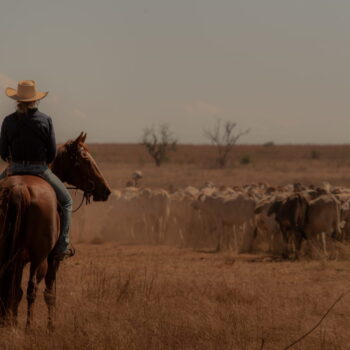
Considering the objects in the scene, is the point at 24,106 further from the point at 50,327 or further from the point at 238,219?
the point at 238,219

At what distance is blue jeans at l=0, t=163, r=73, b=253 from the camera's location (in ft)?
28.6

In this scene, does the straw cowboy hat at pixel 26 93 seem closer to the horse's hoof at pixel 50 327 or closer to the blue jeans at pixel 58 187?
the blue jeans at pixel 58 187

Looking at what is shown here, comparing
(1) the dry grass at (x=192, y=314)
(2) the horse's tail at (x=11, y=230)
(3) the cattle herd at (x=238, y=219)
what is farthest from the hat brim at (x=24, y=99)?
(3) the cattle herd at (x=238, y=219)

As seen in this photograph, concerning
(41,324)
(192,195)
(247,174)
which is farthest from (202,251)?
(247,174)

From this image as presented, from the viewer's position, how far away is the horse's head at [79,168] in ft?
31.8

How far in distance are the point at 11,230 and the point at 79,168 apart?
6.14ft

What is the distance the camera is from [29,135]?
8.77m

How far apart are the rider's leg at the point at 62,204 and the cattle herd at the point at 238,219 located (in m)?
9.59

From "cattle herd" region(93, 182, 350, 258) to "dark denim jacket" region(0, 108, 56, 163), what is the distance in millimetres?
10064

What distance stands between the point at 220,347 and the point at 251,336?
66cm

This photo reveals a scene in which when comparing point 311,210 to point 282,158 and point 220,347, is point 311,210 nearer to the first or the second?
point 220,347

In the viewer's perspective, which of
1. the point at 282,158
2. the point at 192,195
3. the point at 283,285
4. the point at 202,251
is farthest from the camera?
the point at 282,158

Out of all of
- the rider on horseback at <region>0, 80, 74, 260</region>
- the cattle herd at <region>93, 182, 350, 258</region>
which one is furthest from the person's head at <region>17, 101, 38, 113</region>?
the cattle herd at <region>93, 182, 350, 258</region>

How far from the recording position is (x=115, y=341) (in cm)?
739
